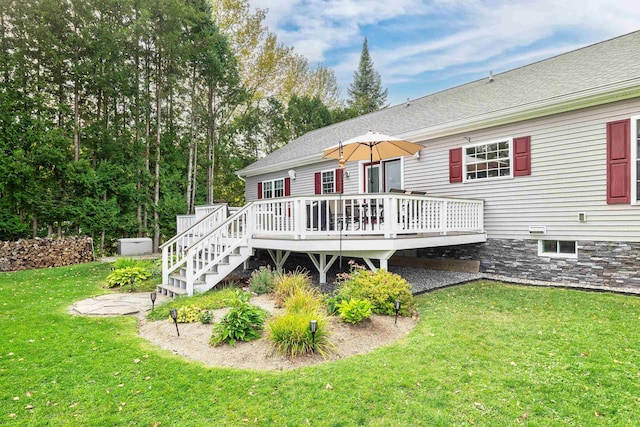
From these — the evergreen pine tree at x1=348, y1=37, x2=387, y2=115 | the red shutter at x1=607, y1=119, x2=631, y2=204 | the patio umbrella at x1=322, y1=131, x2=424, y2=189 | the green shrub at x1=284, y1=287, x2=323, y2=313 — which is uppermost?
the evergreen pine tree at x1=348, y1=37, x2=387, y2=115

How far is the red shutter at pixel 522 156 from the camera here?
760cm

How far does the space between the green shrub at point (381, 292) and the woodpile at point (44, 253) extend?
31.6 ft

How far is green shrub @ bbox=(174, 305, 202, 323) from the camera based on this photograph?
5.01 m

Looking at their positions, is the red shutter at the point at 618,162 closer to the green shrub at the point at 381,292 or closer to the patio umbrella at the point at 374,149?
the patio umbrella at the point at 374,149

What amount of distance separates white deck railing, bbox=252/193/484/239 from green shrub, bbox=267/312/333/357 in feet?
8.42

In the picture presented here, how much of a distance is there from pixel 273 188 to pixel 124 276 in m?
7.52

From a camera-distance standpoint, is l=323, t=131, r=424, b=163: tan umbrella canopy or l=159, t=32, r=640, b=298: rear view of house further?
l=323, t=131, r=424, b=163: tan umbrella canopy

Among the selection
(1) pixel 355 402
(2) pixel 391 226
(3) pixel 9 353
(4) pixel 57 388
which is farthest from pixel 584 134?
(3) pixel 9 353

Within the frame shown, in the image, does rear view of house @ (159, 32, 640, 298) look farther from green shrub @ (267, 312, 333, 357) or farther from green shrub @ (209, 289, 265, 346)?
green shrub @ (267, 312, 333, 357)

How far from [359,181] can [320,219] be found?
4458 mm

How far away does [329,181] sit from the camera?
1165cm

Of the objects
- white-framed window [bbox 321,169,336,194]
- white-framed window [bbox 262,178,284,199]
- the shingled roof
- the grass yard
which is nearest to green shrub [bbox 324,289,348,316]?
the grass yard

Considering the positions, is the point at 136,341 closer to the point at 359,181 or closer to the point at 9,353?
the point at 9,353

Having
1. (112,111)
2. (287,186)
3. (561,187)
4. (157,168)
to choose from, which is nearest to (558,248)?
(561,187)
